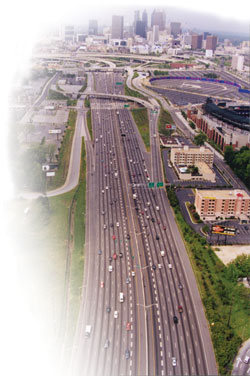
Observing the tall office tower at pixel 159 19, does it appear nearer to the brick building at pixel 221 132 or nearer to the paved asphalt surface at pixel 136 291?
the brick building at pixel 221 132

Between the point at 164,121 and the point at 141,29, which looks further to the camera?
the point at 141,29

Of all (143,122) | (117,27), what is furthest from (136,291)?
(117,27)

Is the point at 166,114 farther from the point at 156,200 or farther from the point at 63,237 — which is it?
the point at 63,237

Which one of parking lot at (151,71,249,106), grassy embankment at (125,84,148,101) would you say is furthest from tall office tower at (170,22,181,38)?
grassy embankment at (125,84,148,101)

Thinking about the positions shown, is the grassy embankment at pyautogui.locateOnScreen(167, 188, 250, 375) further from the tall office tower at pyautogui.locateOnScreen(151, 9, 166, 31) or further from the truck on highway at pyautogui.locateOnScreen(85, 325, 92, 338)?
the tall office tower at pyautogui.locateOnScreen(151, 9, 166, 31)

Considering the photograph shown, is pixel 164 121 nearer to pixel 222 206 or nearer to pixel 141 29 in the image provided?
pixel 222 206
